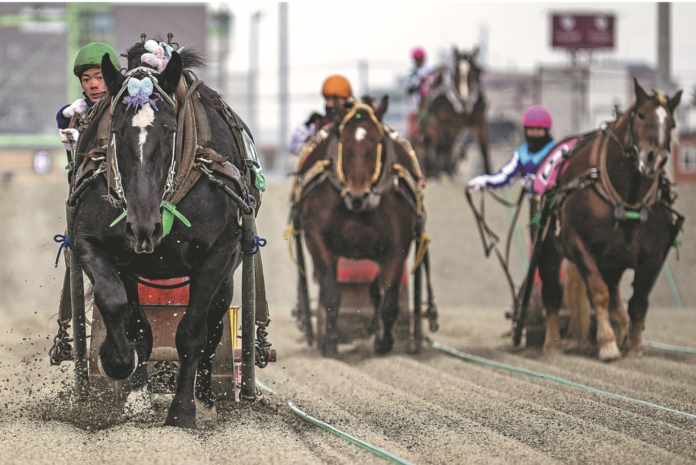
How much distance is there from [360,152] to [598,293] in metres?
2.36

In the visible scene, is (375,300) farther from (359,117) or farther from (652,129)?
(652,129)

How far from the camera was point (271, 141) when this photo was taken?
20.3 metres

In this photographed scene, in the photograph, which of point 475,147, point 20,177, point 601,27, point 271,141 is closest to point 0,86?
point 20,177

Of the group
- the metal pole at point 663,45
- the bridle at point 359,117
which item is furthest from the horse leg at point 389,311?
the metal pole at point 663,45

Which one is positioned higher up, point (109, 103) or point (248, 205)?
point (109, 103)

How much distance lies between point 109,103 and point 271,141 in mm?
15683

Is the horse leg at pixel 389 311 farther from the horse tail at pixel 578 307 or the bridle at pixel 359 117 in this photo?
the horse tail at pixel 578 307

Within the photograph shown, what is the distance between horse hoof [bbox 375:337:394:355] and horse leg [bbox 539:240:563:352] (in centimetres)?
147

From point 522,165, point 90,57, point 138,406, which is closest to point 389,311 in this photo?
point 522,165

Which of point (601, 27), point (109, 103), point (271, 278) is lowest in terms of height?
point (271, 278)

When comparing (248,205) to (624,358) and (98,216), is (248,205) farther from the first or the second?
(624,358)

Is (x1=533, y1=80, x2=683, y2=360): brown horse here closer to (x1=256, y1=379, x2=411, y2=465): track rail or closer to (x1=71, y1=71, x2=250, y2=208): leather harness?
(x1=256, y1=379, x2=411, y2=465): track rail

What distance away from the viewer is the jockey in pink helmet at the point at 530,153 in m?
8.95

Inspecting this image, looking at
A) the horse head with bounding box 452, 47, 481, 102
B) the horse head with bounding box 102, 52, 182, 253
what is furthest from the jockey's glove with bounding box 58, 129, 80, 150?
the horse head with bounding box 452, 47, 481, 102
